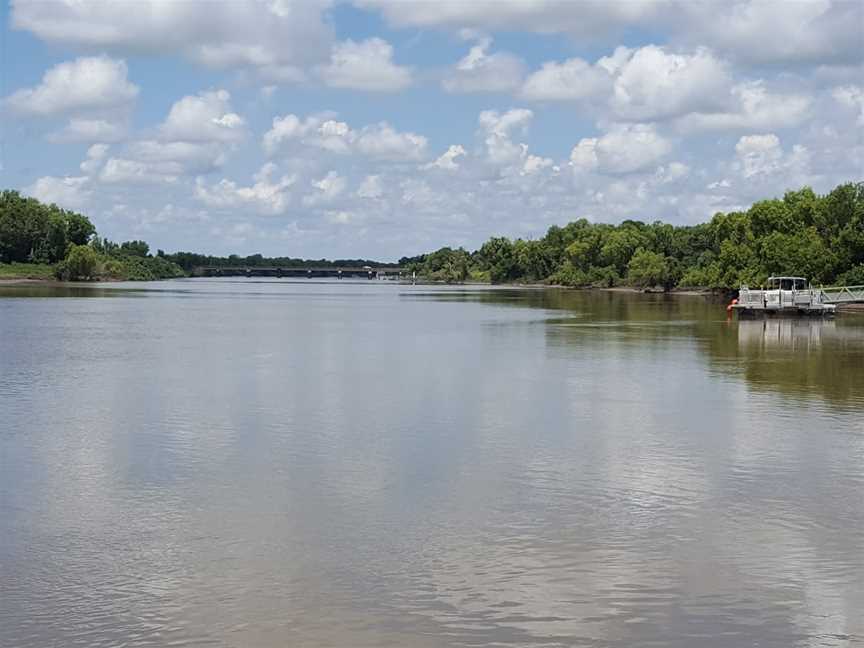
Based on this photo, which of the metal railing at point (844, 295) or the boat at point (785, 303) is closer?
the boat at point (785, 303)

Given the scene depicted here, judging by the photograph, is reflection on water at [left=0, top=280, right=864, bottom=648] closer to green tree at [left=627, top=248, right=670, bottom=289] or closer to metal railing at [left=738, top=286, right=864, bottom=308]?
metal railing at [left=738, top=286, right=864, bottom=308]

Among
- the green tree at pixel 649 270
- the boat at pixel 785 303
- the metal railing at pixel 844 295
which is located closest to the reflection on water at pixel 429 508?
the boat at pixel 785 303

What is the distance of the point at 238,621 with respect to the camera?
511 inches

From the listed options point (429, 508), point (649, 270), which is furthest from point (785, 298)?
point (649, 270)

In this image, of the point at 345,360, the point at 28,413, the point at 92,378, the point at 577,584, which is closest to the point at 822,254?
the point at 345,360

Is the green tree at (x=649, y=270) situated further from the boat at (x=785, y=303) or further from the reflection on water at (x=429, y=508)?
the reflection on water at (x=429, y=508)

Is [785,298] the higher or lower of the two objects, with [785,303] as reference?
higher

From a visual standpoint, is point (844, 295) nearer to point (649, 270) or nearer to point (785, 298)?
point (785, 298)

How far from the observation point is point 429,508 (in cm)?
1856

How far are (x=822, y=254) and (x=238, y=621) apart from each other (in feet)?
347

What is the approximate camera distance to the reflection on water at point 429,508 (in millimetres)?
13148

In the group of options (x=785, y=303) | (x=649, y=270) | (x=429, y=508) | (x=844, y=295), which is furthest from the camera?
(x=649, y=270)

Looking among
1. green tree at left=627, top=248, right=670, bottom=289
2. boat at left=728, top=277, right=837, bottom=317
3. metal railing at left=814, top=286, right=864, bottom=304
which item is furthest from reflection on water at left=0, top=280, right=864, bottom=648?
green tree at left=627, top=248, right=670, bottom=289

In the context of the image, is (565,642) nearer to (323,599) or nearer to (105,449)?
(323,599)
